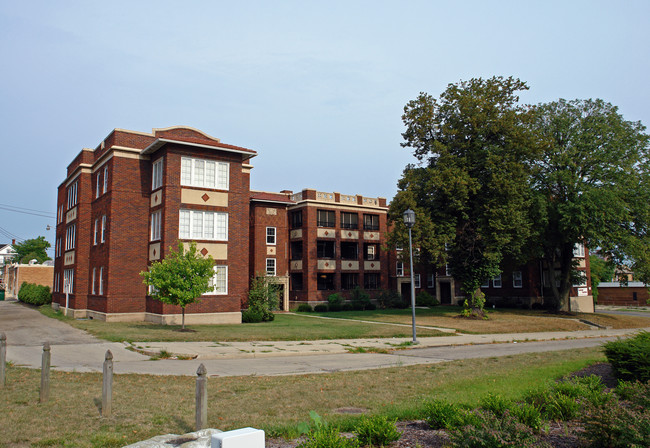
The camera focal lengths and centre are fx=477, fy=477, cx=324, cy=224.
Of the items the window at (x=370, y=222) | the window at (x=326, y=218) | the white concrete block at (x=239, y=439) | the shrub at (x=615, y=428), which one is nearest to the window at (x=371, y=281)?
the window at (x=370, y=222)

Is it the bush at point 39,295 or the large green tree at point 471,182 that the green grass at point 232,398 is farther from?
the bush at point 39,295

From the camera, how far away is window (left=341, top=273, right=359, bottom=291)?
49875 mm

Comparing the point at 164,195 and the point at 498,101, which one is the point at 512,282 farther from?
the point at 164,195

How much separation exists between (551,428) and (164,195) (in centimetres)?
2606

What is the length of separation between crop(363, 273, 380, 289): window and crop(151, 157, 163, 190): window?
2656 centimetres

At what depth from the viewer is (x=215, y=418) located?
746 cm

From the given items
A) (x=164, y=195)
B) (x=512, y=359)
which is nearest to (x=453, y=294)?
(x=164, y=195)

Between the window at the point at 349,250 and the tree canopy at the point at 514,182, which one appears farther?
the window at the point at 349,250

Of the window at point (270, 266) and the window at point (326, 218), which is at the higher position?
the window at point (326, 218)

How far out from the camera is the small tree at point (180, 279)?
22.7 metres

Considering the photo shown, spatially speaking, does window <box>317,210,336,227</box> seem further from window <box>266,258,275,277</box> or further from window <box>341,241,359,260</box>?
window <box>266,258,275,277</box>

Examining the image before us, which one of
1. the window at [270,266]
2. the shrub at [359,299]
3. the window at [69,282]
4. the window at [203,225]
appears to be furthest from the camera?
the shrub at [359,299]

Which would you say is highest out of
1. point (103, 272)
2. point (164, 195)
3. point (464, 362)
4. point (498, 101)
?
point (498, 101)

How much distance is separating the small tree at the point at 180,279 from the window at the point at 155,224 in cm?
702
